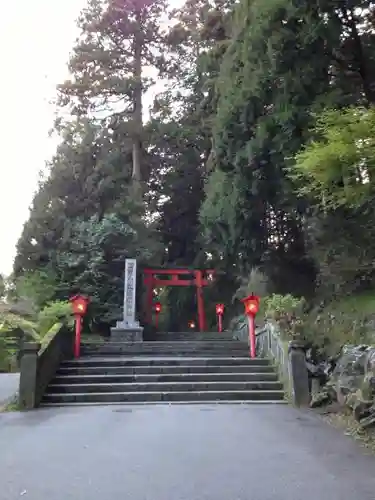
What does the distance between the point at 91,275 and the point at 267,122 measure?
758cm

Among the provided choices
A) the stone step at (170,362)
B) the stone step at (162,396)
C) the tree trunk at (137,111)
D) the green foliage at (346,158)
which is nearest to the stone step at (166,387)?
the stone step at (162,396)

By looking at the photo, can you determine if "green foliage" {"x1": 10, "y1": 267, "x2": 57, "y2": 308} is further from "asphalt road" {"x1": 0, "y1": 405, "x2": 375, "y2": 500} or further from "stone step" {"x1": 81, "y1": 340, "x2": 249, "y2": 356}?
"asphalt road" {"x1": 0, "y1": 405, "x2": 375, "y2": 500}

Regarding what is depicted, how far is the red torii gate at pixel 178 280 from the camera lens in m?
16.7

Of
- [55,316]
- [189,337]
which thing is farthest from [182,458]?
[189,337]

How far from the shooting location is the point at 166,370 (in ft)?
28.0

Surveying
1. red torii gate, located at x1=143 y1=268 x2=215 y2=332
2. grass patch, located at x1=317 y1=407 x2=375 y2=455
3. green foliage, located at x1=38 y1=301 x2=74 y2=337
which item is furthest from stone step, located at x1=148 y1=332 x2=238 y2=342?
grass patch, located at x1=317 y1=407 x2=375 y2=455

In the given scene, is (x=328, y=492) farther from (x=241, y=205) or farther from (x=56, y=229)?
(x=56, y=229)

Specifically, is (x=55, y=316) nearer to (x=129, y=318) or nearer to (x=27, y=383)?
(x=129, y=318)

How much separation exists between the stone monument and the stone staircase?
2.82m

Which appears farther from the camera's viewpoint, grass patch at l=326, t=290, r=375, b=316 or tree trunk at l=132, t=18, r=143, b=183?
tree trunk at l=132, t=18, r=143, b=183

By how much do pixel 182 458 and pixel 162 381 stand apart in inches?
171

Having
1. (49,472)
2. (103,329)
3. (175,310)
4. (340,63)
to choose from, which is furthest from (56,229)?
(49,472)

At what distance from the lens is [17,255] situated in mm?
15242

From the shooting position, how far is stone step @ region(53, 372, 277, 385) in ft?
26.6
